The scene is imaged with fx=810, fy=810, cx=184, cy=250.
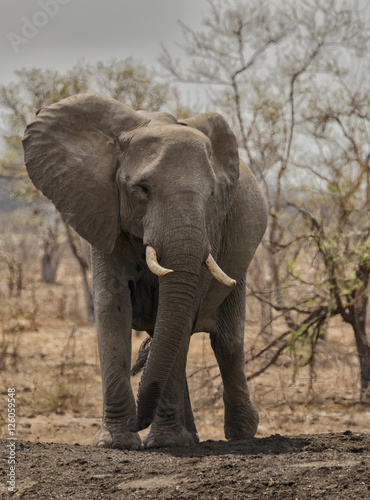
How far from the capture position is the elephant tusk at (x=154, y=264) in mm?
4480

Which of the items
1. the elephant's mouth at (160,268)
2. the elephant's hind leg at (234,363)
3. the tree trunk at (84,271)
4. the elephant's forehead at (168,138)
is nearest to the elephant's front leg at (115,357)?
the elephant's mouth at (160,268)

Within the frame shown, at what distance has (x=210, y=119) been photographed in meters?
5.46

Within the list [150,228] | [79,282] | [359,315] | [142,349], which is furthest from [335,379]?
[79,282]

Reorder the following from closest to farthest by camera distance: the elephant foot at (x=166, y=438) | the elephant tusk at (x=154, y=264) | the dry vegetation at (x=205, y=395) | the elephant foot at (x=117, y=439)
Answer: the elephant tusk at (x=154, y=264) < the elephant foot at (x=117, y=439) < the elephant foot at (x=166, y=438) < the dry vegetation at (x=205, y=395)

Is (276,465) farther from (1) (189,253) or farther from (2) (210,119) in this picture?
(2) (210,119)

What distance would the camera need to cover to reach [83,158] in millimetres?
5277

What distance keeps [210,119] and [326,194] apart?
4.52 metres

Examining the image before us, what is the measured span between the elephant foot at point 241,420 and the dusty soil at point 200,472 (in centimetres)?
139

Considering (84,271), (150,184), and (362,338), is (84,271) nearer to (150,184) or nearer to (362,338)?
(362,338)

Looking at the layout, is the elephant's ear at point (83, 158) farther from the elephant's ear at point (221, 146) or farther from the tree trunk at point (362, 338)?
the tree trunk at point (362, 338)

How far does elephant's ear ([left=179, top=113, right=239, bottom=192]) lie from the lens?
540 cm

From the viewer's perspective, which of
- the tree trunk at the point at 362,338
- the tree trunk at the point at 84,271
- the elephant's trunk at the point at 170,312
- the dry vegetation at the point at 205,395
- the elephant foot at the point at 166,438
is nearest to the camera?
the elephant's trunk at the point at 170,312

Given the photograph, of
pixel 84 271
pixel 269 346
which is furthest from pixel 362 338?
pixel 84 271

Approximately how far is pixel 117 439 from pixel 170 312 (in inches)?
37.2
